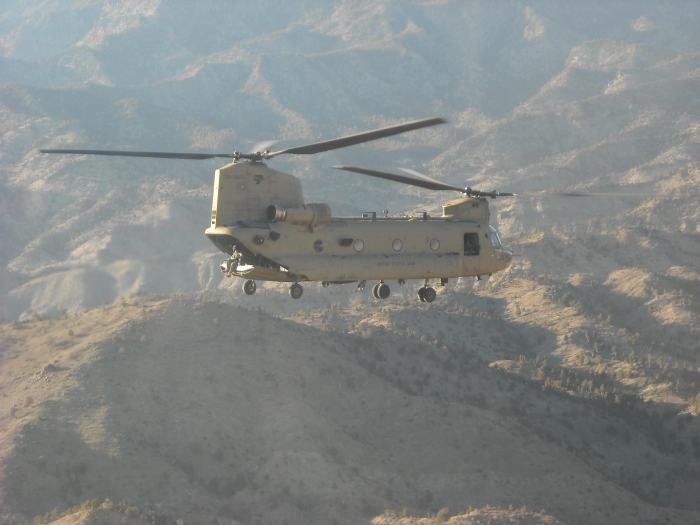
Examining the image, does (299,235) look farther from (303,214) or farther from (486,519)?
(486,519)

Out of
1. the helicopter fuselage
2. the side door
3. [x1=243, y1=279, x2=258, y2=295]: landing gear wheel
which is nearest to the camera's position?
the helicopter fuselage

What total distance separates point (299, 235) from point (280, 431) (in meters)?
38.1

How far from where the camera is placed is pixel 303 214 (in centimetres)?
3684

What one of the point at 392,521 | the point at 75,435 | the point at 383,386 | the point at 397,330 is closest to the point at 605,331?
the point at 397,330

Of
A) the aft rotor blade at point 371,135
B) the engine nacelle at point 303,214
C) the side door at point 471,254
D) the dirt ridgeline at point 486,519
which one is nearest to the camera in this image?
the aft rotor blade at point 371,135

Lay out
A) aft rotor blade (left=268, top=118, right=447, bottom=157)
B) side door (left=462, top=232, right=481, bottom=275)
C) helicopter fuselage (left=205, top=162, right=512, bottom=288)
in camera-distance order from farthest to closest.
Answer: side door (left=462, top=232, right=481, bottom=275) < helicopter fuselage (left=205, top=162, right=512, bottom=288) < aft rotor blade (left=268, top=118, right=447, bottom=157)

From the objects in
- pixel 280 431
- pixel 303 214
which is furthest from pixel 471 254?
pixel 280 431

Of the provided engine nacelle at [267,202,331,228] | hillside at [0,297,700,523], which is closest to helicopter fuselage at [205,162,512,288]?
engine nacelle at [267,202,331,228]

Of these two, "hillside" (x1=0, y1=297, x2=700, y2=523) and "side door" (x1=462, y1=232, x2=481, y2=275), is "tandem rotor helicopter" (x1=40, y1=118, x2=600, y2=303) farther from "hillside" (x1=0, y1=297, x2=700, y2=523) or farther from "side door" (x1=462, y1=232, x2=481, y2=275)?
"hillside" (x1=0, y1=297, x2=700, y2=523)

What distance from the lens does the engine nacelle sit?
1444 inches

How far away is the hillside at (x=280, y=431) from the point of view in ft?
216

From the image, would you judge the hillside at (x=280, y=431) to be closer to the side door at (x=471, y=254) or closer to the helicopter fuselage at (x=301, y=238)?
the side door at (x=471, y=254)

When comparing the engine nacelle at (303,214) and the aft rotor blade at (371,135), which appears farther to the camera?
the engine nacelle at (303,214)

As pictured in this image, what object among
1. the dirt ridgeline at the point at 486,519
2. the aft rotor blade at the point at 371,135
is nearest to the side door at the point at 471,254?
the aft rotor blade at the point at 371,135
